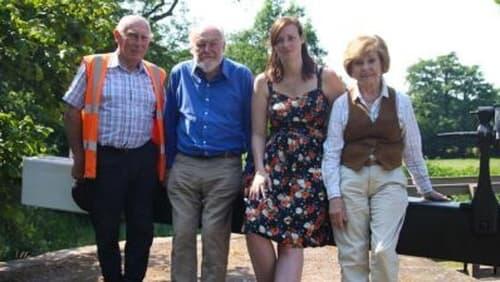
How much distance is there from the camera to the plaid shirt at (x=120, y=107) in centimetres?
Result: 396

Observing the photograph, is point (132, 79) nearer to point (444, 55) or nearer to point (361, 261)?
point (361, 261)

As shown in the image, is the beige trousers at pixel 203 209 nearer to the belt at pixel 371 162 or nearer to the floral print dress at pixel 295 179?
the floral print dress at pixel 295 179

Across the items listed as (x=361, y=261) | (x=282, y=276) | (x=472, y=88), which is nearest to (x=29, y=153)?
(x=282, y=276)

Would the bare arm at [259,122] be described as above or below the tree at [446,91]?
below

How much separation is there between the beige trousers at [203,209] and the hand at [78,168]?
0.52 m

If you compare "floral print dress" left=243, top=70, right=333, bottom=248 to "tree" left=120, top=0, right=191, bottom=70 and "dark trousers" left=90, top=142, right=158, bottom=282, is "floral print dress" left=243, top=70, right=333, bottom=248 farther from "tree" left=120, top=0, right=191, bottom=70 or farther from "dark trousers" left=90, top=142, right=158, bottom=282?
"tree" left=120, top=0, right=191, bottom=70

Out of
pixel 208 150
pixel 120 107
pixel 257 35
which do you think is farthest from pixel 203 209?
pixel 257 35

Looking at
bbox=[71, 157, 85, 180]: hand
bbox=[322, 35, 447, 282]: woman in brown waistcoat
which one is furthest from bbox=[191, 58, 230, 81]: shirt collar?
bbox=[71, 157, 85, 180]: hand

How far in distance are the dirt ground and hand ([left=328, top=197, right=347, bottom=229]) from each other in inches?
117

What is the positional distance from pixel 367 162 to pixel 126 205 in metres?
1.45

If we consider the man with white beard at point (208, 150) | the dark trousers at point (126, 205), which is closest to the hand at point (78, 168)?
the dark trousers at point (126, 205)

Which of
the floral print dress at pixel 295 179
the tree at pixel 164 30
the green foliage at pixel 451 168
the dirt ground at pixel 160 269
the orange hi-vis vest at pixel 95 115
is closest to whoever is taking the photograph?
the floral print dress at pixel 295 179

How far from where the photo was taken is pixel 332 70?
12.0 ft

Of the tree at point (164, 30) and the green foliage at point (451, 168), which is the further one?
the green foliage at point (451, 168)
